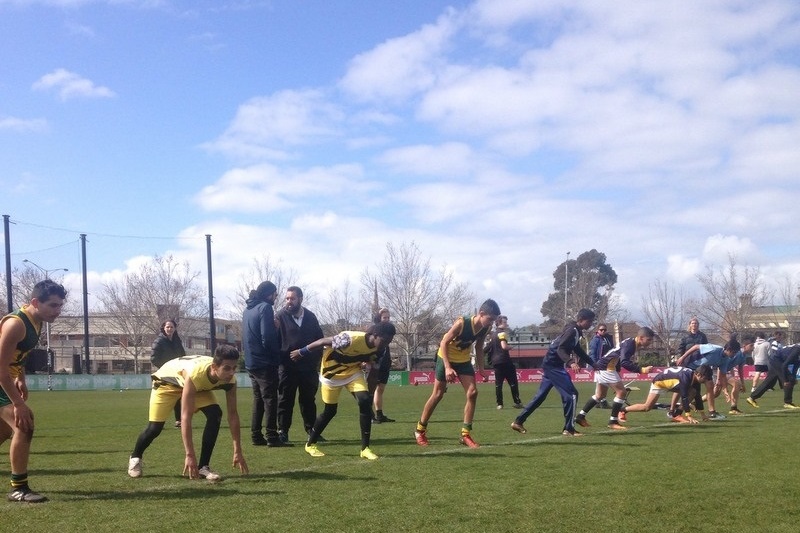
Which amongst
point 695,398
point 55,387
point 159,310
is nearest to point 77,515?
point 695,398

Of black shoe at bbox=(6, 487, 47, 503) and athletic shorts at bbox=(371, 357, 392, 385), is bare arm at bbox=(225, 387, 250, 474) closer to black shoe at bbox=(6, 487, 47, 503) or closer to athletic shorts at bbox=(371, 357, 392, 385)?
black shoe at bbox=(6, 487, 47, 503)

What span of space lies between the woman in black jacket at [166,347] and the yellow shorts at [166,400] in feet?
16.8

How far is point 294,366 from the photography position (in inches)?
424

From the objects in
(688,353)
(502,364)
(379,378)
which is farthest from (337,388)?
(502,364)

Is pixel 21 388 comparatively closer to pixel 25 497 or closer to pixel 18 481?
pixel 18 481

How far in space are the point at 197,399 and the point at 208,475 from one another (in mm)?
719

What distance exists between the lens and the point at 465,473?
7.66 meters

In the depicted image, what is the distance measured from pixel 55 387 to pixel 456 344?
34483 millimetres

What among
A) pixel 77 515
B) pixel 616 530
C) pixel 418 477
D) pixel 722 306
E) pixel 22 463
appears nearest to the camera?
pixel 616 530

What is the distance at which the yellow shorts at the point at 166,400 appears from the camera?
7.39 meters

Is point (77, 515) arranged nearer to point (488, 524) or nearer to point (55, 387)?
point (488, 524)

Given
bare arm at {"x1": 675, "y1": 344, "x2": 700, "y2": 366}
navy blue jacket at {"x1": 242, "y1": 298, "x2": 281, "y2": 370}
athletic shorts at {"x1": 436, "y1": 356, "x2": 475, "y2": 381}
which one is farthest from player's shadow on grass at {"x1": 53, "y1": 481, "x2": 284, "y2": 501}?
bare arm at {"x1": 675, "y1": 344, "x2": 700, "y2": 366}

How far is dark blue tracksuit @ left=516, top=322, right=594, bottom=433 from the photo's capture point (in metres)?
11.1

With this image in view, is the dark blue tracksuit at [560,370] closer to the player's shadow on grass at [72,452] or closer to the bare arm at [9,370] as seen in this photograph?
the player's shadow on grass at [72,452]
